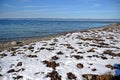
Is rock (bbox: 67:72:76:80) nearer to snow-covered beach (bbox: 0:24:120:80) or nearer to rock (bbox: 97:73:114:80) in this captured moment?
snow-covered beach (bbox: 0:24:120:80)

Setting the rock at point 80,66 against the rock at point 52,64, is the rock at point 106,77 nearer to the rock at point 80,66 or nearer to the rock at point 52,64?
the rock at point 80,66

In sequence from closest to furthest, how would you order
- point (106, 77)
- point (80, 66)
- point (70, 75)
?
1. point (106, 77)
2. point (70, 75)
3. point (80, 66)

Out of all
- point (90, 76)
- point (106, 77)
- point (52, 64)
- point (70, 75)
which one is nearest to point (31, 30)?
point (52, 64)

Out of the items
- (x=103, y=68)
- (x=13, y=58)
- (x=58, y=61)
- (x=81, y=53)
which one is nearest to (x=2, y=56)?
(x=13, y=58)

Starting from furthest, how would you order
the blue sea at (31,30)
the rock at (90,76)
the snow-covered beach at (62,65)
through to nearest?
the blue sea at (31,30) < the snow-covered beach at (62,65) < the rock at (90,76)

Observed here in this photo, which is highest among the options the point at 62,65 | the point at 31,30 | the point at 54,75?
the point at 62,65

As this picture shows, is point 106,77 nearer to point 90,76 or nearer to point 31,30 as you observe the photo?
point 90,76

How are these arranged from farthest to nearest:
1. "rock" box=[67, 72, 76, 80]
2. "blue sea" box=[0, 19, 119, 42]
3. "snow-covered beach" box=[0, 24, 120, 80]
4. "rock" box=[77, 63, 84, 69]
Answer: "blue sea" box=[0, 19, 119, 42] < "rock" box=[77, 63, 84, 69] < "snow-covered beach" box=[0, 24, 120, 80] < "rock" box=[67, 72, 76, 80]

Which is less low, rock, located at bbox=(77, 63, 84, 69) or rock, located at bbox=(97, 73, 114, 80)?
rock, located at bbox=(77, 63, 84, 69)

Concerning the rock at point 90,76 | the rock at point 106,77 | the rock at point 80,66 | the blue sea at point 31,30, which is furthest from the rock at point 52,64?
the blue sea at point 31,30

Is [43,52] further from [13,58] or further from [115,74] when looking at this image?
[115,74]

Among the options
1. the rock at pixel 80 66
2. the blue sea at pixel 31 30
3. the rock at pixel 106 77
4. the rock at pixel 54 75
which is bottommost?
the blue sea at pixel 31 30

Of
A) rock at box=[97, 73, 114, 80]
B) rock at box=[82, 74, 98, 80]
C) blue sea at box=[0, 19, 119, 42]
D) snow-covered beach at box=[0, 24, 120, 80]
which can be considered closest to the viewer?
rock at box=[97, 73, 114, 80]

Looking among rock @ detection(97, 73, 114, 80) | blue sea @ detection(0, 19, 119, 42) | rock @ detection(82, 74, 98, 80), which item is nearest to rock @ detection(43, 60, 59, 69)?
rock @ detection(82, 74, 98, 80)
